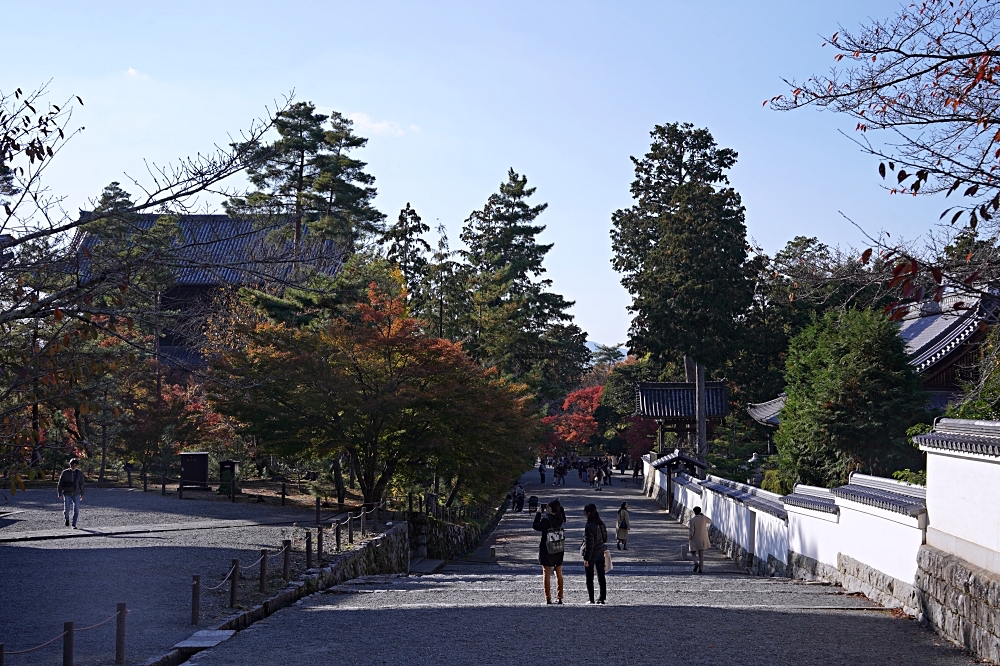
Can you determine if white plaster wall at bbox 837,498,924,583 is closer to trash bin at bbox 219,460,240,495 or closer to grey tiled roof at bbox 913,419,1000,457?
grey tiled roof at bbox 913,419,1000,457

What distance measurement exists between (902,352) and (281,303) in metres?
16.5

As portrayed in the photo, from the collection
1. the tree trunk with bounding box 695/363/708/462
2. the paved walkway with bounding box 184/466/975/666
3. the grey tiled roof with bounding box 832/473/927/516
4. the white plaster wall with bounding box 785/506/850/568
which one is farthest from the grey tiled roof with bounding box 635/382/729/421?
the grey tiled roof with bounding box 832/473/927/516

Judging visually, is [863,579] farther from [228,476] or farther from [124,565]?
[228,476]

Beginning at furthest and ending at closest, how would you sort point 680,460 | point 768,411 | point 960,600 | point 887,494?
point 768,411 < point 680,460 < point 887,494 < point 960,600

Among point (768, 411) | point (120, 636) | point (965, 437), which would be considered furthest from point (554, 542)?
point (768, 411)

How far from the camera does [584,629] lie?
380 inches

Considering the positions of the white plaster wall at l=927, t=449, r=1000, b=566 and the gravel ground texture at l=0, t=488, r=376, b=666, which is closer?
the white plaster wall at l=927, t=449, r=1000, b=566

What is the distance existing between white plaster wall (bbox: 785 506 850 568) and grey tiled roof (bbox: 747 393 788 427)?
22.0 m

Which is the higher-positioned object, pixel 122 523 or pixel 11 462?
pixel 11 462

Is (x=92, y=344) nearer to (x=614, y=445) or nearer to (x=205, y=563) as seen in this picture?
(x=205, y=563)

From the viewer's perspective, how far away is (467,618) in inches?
411

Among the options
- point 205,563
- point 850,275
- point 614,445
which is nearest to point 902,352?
point 850,275

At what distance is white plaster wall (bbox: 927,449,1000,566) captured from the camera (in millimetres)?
8383

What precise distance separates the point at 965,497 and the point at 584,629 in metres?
3.84
